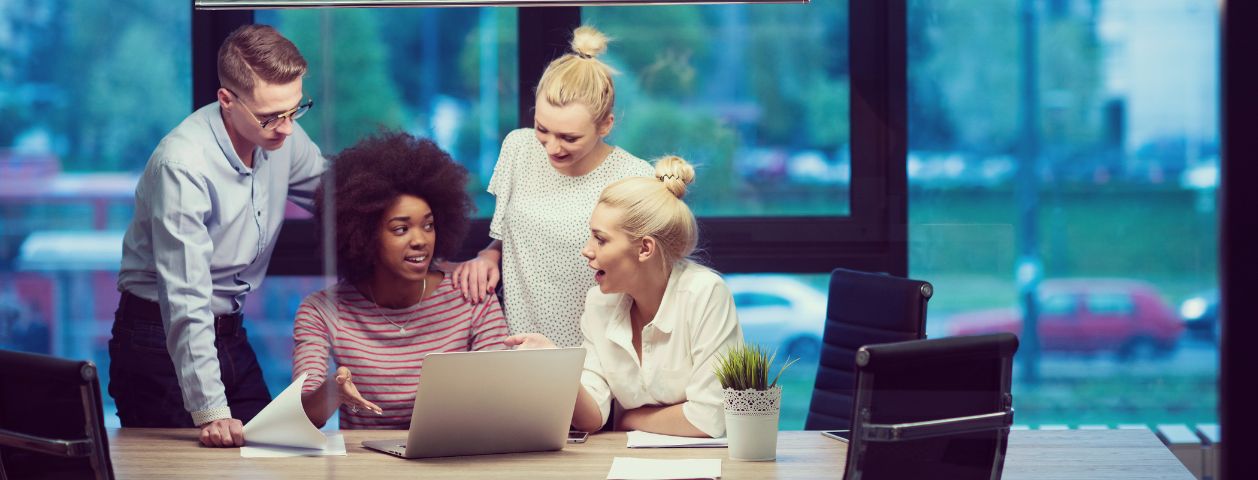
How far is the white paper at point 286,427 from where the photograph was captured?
2.11 metres

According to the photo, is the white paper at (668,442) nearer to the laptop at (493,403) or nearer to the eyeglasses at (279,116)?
the laptop at (493,403)

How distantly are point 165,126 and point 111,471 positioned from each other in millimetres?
2037

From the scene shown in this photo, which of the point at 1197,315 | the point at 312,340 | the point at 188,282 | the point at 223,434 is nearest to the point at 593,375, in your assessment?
the point at 312,340

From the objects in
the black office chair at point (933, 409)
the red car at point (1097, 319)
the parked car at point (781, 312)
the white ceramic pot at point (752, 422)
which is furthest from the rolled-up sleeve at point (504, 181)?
the red car at point (1097, 319)

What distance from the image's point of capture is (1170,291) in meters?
3.79

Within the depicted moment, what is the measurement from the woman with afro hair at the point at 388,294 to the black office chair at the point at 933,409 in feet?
3.50

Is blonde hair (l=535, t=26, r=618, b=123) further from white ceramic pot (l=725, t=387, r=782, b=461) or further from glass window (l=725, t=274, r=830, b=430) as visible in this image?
glass window (l=725, t=274, r=830, b=430)

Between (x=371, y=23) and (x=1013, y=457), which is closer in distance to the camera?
(x=1013, y=457)

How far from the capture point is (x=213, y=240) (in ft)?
8.07

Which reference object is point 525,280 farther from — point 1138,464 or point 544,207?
point 1138,464

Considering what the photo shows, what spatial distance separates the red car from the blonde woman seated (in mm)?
1676

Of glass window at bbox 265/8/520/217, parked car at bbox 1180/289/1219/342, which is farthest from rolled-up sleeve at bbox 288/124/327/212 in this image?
parked car at bbox 1180/289/1219/342

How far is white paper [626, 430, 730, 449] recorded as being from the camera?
2.17 meters

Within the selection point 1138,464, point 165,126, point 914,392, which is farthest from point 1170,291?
point 165,126
